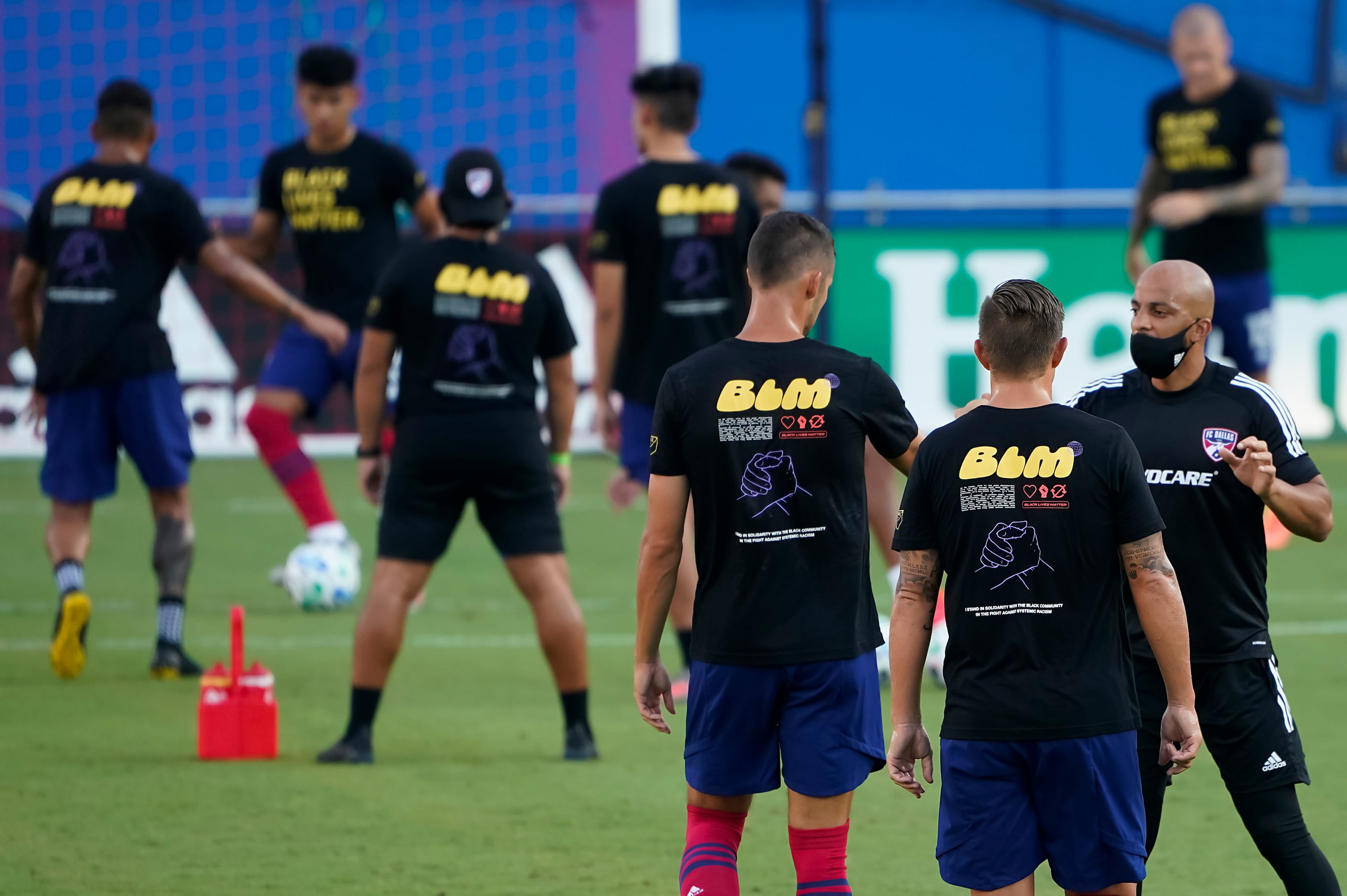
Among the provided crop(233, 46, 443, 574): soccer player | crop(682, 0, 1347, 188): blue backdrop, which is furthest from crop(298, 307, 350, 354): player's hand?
crop(682, 0, 1347, 188): blue backdrop

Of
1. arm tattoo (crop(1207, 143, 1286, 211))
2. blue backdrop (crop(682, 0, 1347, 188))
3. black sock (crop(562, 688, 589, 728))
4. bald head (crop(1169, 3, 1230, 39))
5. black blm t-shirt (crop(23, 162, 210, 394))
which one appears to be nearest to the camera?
black sock (crop(562, 688, 589, 728))

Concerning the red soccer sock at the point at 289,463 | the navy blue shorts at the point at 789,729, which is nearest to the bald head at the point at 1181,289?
the navy blue shorts at the point at 789,729

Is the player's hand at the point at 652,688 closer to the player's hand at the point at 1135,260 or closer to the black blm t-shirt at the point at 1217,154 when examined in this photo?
the player's hand at the point at 1135,260

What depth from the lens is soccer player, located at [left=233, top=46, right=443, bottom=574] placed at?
958 centimetres

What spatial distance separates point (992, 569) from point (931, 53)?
17.7m

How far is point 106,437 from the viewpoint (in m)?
8.43

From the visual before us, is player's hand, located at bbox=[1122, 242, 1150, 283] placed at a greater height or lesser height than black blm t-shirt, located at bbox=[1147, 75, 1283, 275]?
lesser

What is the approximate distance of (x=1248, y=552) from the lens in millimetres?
4520

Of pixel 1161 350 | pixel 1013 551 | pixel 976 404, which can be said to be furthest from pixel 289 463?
pixel 1013 551

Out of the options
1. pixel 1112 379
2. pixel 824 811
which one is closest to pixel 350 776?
pixel 824 811


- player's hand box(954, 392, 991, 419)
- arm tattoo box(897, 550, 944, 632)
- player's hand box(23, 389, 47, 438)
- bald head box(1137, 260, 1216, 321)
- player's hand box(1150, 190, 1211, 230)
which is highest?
player's hand box(1150, 190, 1211, 230)

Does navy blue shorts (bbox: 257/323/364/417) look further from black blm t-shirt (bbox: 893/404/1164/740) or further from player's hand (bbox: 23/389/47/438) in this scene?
black blm t-shirt (bbox: 893/404/1164/740)

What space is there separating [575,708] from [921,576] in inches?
123

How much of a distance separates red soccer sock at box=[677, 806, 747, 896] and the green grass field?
0.94 m
